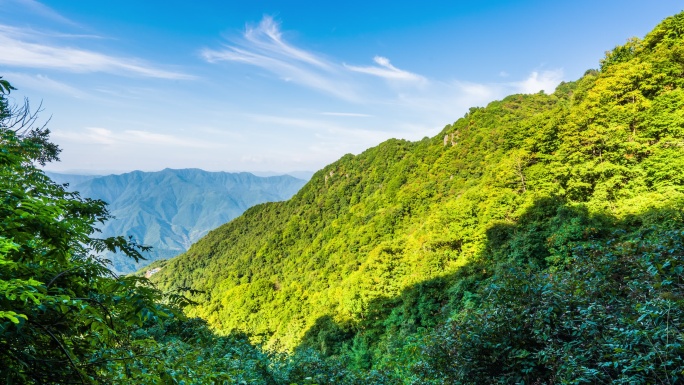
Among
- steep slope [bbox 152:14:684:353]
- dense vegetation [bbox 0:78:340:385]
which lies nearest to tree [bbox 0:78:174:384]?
dense vegetation [bbox 0:78:340:385]

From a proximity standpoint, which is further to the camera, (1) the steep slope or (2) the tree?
(1) the steep slope

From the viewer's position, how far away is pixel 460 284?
20109 mm

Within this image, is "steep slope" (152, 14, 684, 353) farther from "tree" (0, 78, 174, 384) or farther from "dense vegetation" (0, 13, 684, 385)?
"tree" (0, 78, 174, 384)

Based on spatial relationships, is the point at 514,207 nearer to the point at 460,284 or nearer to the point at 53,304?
the point at 460,284

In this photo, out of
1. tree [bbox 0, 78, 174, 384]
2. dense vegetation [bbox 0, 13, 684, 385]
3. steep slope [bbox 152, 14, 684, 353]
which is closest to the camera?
tree [bbox 0, 78, 174, 384]

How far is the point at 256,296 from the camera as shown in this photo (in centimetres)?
4672

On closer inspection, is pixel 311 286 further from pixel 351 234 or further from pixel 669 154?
pixel 669 154

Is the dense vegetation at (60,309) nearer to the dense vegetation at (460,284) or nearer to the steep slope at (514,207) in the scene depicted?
the dense vegetation at (460,284)

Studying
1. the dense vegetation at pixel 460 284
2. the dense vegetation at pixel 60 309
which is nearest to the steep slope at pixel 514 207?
the dense vegetation at pixel 460 284

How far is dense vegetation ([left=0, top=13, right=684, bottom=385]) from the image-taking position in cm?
294

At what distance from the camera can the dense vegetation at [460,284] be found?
2938 millimetres

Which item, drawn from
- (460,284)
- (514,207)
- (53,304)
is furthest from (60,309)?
(514,207)

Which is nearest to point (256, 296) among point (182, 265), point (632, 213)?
point (632, 213)

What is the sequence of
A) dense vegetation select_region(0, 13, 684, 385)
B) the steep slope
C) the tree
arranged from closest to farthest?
1. the tree
2. dense vegetation select_region(0, 13, 684, 385)
3. the steep slope
